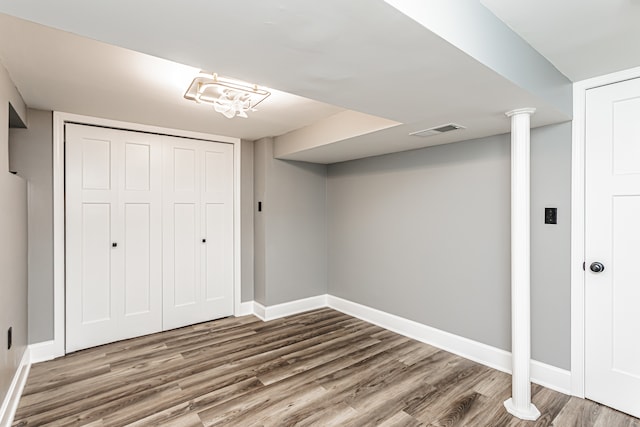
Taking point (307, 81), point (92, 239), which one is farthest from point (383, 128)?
point (92, 239)

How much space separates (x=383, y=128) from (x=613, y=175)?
160cm

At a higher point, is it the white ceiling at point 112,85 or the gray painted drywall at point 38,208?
the white ceiling at point 112,85

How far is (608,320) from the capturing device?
2227mm

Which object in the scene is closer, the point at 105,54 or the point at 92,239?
the point at 105,54

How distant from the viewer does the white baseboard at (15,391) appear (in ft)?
6.64

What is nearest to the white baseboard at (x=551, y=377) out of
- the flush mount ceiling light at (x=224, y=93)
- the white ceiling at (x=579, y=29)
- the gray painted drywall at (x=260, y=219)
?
the white ceiling at (x=579, y=29)

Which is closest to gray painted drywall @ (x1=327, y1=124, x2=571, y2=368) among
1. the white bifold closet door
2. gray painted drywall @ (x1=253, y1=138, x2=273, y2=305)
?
gray painted drywall @ (x1=253, y1=138, x2=273, y2=305)

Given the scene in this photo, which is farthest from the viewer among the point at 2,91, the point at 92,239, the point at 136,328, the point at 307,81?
the point at 136,328

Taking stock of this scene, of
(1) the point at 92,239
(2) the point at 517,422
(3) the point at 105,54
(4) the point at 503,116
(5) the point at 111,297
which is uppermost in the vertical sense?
(3) the point at 105,54

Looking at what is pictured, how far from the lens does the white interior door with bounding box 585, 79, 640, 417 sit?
212 centimetres

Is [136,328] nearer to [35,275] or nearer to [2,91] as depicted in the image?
[35,275]

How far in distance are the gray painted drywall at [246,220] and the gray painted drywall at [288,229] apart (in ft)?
0.32

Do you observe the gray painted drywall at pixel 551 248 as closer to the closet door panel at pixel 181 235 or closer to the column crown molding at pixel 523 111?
the column crown molding at pixel 523 111

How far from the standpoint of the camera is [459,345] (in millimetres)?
A: 3072
